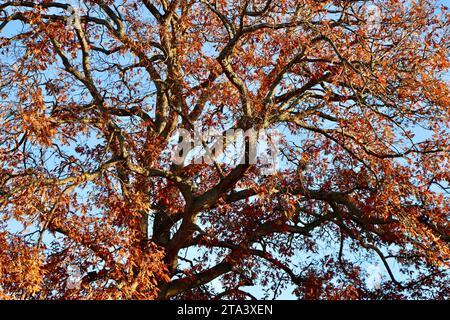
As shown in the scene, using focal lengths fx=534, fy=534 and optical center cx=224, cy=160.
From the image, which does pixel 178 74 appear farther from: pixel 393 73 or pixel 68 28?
pixel 393 73

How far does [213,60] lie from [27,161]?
3800mm

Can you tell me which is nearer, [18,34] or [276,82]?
[276,82]

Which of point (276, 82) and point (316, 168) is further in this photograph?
point (316, 168)

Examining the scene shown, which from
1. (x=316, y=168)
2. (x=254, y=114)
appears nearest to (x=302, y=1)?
(x=254, y=114)

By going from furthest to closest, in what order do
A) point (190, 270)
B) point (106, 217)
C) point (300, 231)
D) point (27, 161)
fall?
point (300, 231) < point (190, 270) < point (27, 161) < point (106, 217)

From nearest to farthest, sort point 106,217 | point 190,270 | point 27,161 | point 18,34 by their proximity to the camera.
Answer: point 106,217, point 27,161, point 18,34, point 190,270

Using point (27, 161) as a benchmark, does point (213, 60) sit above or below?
above

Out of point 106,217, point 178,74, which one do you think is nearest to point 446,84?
point 178,74

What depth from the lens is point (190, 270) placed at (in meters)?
10.5

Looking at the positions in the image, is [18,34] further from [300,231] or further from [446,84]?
[446,84]

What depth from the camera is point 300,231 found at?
37.3ft

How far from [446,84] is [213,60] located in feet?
14.8

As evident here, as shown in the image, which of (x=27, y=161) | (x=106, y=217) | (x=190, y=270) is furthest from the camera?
(x=190, y=270)

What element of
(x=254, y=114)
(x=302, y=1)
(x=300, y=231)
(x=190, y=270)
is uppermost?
(x=302, y=1)
